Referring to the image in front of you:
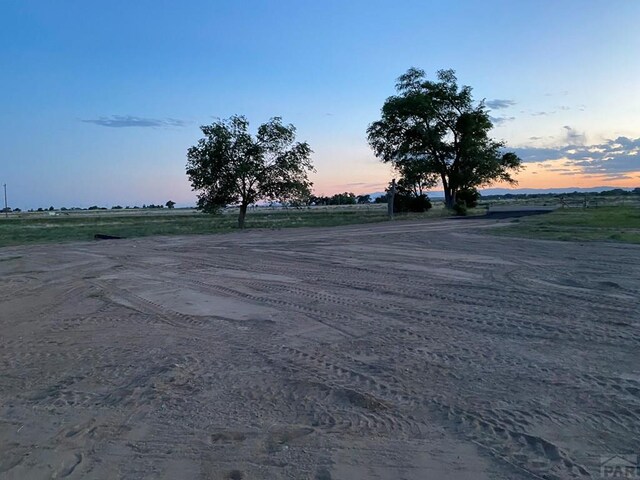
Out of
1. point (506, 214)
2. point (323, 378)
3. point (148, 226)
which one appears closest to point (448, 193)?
point (506, 214)

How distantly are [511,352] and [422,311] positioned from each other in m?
2.39

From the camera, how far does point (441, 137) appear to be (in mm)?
51375

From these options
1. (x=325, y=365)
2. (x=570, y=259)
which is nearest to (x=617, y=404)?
(x=325, y=365)

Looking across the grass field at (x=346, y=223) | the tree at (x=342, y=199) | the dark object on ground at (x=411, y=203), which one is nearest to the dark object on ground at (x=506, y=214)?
the grass field at (x=346, y=223)

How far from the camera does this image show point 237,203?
127 feet

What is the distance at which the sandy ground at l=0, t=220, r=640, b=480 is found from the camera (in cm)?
397

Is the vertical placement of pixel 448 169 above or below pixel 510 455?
above

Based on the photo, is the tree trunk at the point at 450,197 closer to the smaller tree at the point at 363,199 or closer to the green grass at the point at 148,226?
the green grass at the point at 148,226

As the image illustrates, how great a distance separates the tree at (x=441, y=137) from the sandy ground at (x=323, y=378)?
132ft

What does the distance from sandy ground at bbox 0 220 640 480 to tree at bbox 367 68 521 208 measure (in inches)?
1589

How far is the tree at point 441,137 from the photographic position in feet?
166

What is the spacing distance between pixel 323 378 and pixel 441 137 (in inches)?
1919

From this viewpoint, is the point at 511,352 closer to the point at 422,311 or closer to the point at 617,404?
the point at 617,404

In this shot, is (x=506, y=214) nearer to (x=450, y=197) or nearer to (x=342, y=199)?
(x=450, y=197)
